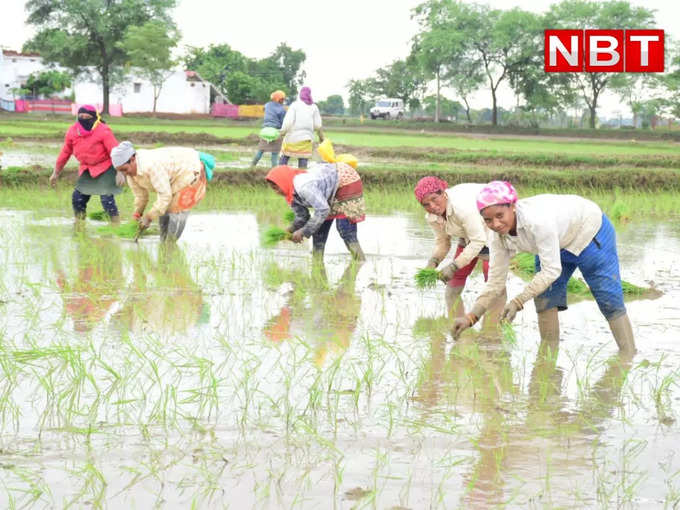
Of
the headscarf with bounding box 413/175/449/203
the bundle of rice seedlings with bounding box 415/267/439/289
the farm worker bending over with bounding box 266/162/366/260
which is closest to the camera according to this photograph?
the headscarf with bounding box 413/175/449/203

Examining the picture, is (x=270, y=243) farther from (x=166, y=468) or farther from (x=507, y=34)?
(x=507, y=34)

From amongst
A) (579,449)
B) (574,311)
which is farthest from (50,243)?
(579,449)

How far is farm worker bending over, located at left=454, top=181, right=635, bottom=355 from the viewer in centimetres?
412

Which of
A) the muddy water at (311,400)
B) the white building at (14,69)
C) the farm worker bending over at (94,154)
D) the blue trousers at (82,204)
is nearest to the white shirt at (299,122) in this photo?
the blue trousers at (82,204)

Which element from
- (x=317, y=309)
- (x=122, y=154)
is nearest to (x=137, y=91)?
(x=122, y=154)

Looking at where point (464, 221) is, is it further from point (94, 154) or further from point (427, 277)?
point (94, 154)

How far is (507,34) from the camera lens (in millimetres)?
49375

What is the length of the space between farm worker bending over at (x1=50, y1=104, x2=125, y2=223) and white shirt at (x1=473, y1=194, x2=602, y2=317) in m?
4.63

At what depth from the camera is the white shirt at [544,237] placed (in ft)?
13.7

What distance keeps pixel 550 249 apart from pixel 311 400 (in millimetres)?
1347

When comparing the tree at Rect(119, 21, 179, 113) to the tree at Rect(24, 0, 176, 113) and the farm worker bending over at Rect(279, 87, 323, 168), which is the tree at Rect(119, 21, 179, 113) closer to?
the tree at Rect(24, 0, 176, 113)

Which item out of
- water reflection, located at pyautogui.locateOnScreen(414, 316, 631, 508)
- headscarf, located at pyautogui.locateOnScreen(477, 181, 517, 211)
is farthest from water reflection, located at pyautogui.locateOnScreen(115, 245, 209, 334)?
headscarf, located at pyautogui.locateOnScreen(477, 181, 517, 211)

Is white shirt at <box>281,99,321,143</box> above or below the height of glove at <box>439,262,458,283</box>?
above

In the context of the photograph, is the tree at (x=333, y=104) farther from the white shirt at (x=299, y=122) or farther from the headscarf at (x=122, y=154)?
the headscarf at (x=122, y=154)
